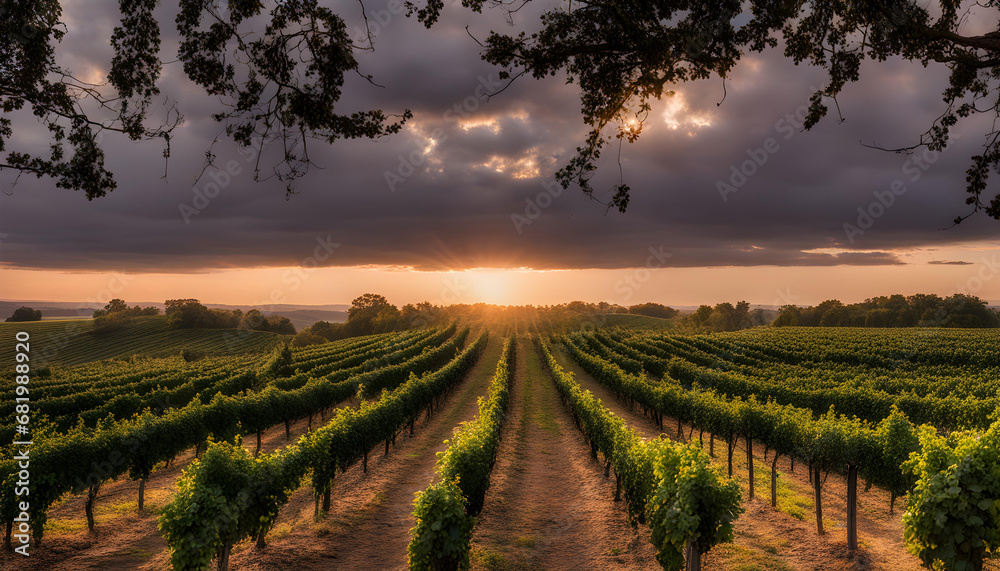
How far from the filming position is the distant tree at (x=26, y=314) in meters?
139

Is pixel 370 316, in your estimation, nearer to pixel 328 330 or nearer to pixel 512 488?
pixel 328 330

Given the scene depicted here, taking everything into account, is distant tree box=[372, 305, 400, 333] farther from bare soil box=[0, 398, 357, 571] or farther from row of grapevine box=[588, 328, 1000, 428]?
bare soil box=[0, 398, 357, 571]

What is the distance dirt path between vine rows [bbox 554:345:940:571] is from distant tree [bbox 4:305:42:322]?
194888 millimetres

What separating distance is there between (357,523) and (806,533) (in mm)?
12757

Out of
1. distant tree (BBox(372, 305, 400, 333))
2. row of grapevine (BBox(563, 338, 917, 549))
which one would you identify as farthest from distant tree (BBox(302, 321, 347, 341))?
row of grapevine (BBox(563, 338, 917, 549))

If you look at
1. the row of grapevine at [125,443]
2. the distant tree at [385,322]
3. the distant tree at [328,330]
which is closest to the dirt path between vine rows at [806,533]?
the row of grapevine at [125,443]

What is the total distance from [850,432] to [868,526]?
2.93 metres

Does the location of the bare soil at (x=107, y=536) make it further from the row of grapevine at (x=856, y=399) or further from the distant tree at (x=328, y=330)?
the distant tree at (x=328, y=330)

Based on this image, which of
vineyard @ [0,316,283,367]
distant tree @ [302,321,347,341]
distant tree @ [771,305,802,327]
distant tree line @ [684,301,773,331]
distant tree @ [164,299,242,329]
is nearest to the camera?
vineyard @ [0,316,283,367]

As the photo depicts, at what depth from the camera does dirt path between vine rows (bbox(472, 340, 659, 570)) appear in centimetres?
1183

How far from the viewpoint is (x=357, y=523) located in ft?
45.6

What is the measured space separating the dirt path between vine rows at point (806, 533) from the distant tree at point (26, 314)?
194888 mm

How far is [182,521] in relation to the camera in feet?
30.4

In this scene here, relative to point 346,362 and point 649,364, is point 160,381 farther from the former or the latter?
point 649,364
